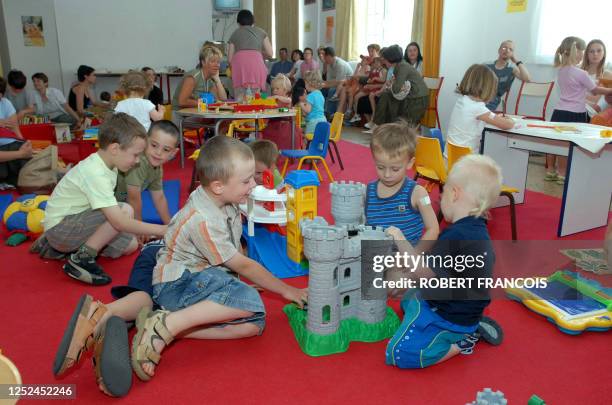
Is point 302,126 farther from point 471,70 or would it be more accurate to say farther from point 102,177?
point 102,177

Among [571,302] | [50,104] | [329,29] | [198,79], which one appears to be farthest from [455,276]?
[329,29]

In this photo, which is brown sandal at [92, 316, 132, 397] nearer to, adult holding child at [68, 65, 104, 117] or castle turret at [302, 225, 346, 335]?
castle turret at [302, 225, 346, 335]

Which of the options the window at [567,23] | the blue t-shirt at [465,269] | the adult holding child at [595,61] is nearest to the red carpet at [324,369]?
the blue t-shirt at [465,269]

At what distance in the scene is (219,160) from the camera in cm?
184

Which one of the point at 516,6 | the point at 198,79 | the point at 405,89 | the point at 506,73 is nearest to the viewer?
the point at 198,79

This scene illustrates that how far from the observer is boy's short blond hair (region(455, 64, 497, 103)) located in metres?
3.43

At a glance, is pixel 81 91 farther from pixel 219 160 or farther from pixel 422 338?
pixel 422 338

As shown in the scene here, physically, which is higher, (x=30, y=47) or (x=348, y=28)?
(x=348, y=28)

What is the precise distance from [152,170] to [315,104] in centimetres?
Answer: 282

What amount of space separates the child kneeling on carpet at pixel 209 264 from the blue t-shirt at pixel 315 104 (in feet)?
11.9

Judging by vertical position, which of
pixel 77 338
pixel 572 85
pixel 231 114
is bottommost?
pixel 77 338

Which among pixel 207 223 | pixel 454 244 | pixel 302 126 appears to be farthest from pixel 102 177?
pixel 302 126

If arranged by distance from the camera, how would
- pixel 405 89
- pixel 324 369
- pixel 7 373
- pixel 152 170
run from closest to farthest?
1. pixel 7 373
2. pixel 324 369
3. pixel 152 170
4. pixel 405 89

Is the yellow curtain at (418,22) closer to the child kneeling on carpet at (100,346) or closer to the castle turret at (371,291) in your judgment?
the castle turret at (371,291)
